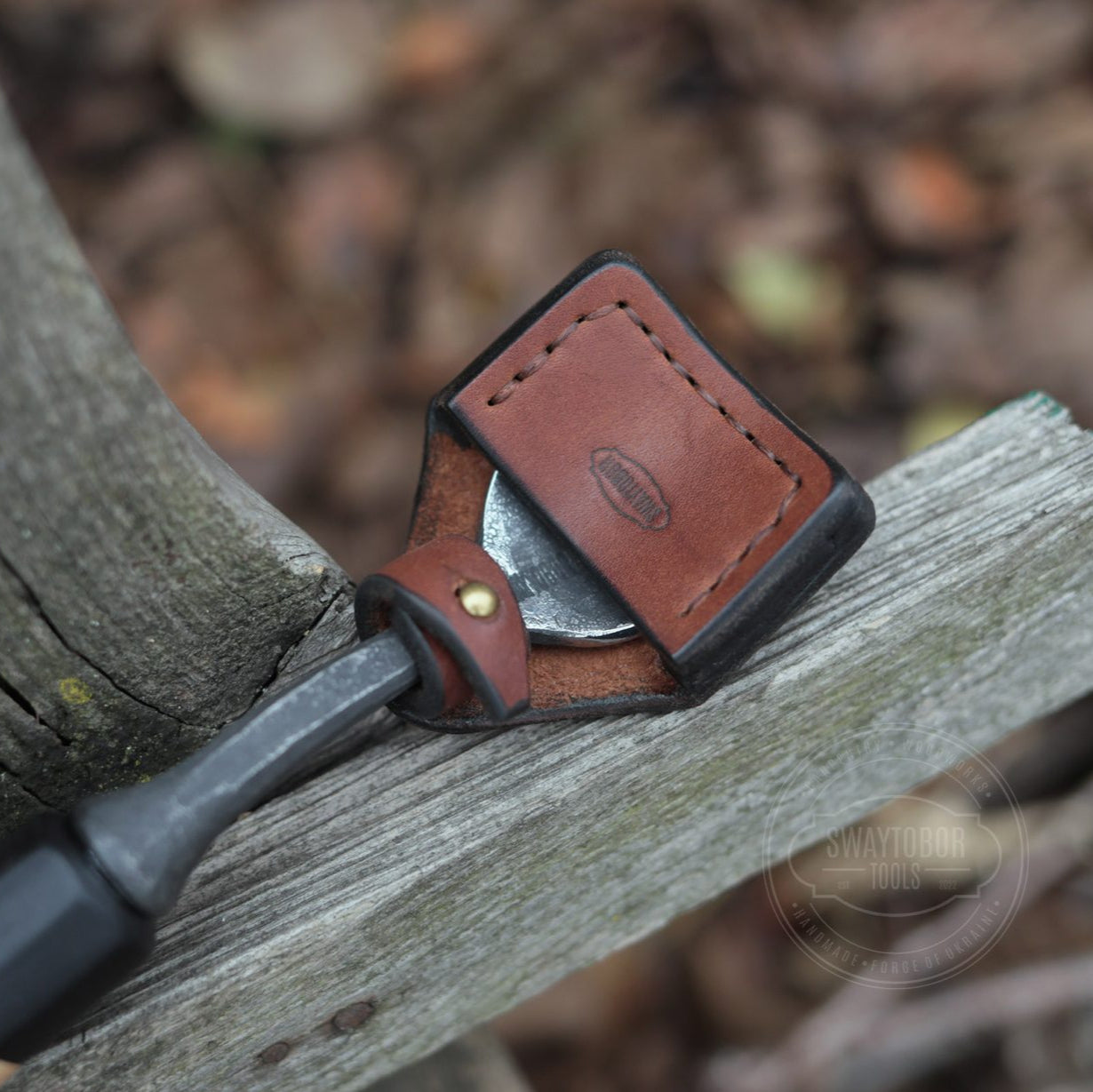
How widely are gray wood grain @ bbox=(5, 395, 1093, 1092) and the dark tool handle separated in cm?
9

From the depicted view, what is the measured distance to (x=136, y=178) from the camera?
315cm

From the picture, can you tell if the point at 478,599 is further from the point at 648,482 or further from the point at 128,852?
the point at 128,852

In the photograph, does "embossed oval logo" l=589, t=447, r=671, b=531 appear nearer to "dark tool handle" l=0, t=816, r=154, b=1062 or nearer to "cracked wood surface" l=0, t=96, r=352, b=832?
"cracked wood surface" l=0, t=96, r=352, b=832

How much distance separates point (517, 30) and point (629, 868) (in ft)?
9.05

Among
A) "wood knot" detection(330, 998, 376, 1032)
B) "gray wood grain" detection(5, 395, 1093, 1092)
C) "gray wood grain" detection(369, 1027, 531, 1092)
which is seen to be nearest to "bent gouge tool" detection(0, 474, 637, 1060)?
"gray wood grain" detection(5, 395, 1093, 1092)

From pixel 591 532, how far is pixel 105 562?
17.0 inches

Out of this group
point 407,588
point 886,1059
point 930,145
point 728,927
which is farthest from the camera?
point 930,145

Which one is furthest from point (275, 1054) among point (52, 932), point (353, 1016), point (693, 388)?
point (693, 388)

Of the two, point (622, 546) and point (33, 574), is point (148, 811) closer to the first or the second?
point (33, 574)

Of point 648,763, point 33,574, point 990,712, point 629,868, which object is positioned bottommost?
point 990,712

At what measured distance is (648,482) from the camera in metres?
1.10

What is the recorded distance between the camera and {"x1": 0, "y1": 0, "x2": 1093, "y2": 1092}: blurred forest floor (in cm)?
282

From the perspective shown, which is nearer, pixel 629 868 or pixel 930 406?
pixel 629 868

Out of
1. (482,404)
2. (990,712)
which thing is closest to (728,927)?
(990,712)
